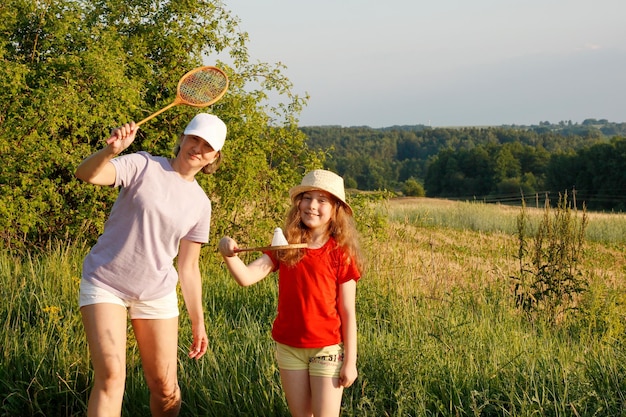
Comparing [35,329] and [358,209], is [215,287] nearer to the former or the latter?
[35,329]

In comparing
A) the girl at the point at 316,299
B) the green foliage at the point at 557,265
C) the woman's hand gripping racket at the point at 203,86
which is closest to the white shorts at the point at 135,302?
the girl at the point at 316,299

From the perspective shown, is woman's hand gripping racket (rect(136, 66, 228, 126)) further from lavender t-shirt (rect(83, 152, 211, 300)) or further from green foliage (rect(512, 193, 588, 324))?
green foliage (rect(512, 193, 588, 324))

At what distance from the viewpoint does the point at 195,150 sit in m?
3.72

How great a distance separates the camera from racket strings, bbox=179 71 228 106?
4668 mm

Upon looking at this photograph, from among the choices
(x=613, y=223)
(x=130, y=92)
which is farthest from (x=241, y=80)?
(x=613, y=223)

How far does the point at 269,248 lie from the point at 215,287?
3652mm

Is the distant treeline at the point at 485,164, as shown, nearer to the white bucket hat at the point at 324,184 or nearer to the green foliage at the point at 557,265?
the green foliage at the point at 557,265

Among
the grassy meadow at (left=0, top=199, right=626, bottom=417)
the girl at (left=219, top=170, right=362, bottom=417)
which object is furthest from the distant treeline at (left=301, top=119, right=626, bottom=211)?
the girl at (left=219, top=170, right=362, bottom=417)

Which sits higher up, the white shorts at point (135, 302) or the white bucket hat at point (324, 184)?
the white bucket hat at point (324, 184)

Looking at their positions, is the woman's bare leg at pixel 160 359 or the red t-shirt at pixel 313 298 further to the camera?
the woman's bare leg at pixel 160 359

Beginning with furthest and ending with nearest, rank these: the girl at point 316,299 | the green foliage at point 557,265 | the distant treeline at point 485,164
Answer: the distant treeline at point 485,164, the green foliage at point 557,265, the girl at point 316,299

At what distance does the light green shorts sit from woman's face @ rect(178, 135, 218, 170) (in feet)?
3.29

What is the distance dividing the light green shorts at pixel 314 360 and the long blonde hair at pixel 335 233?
40cm

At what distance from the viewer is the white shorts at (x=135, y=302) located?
142 inches
